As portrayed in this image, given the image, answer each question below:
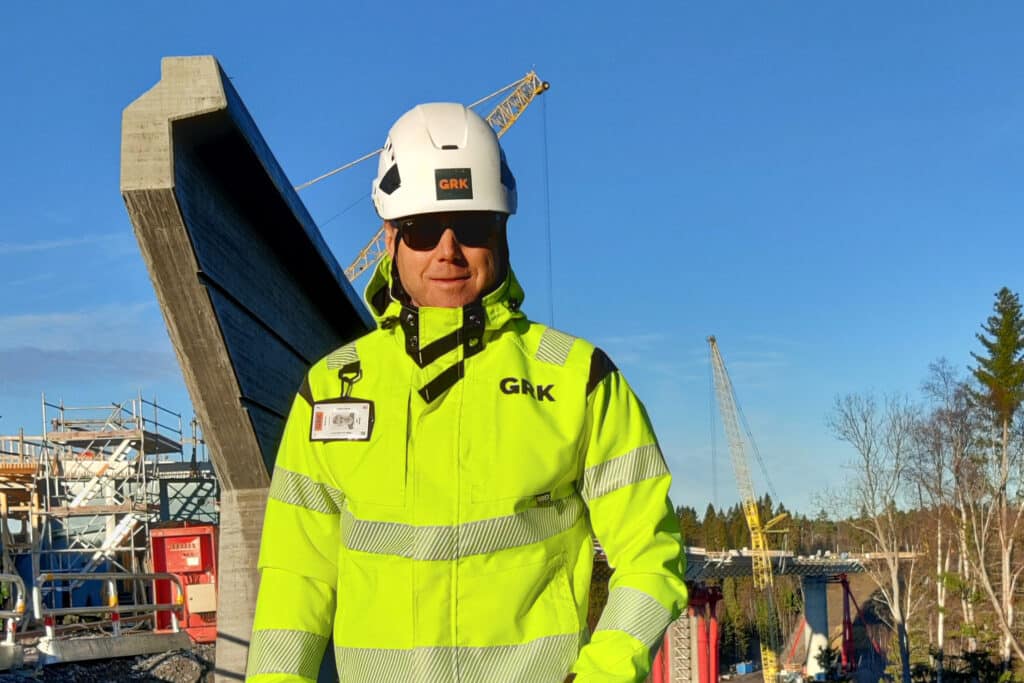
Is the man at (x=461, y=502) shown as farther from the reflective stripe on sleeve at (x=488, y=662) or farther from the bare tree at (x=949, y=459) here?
the bare tree at (x=949, y=459)

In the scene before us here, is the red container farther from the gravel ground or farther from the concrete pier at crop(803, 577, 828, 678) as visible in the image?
the concrete pier at crop(803, 577, 828, 678)

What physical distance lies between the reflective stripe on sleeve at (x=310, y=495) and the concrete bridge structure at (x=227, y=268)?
517 centimetres

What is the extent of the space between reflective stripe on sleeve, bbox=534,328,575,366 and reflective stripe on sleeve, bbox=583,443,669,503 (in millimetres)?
238

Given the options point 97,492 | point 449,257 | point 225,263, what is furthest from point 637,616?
point 97,492

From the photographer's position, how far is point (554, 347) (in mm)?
2557

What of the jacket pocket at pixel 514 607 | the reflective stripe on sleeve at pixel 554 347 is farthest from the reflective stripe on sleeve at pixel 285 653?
the reflective stripe on sleeve at pixel 554 347

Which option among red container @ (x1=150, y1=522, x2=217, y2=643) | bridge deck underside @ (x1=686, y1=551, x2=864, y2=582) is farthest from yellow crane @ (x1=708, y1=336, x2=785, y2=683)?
red container @ (x1=150, y1=522, x2=217, y2=643)

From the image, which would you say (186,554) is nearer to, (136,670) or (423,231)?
(136,670)

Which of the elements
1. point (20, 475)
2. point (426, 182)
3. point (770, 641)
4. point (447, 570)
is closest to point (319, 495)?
point (447, 570)

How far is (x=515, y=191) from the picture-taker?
2764 mm

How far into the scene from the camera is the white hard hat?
8.64 feet

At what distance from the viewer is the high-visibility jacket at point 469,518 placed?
2348 millimetres

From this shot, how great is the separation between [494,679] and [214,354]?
6.29 m

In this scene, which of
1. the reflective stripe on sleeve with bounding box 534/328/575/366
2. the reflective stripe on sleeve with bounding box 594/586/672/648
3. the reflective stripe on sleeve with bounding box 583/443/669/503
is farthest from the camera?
the reflective stripe on sleeve with bounding box 534/328/575/366
